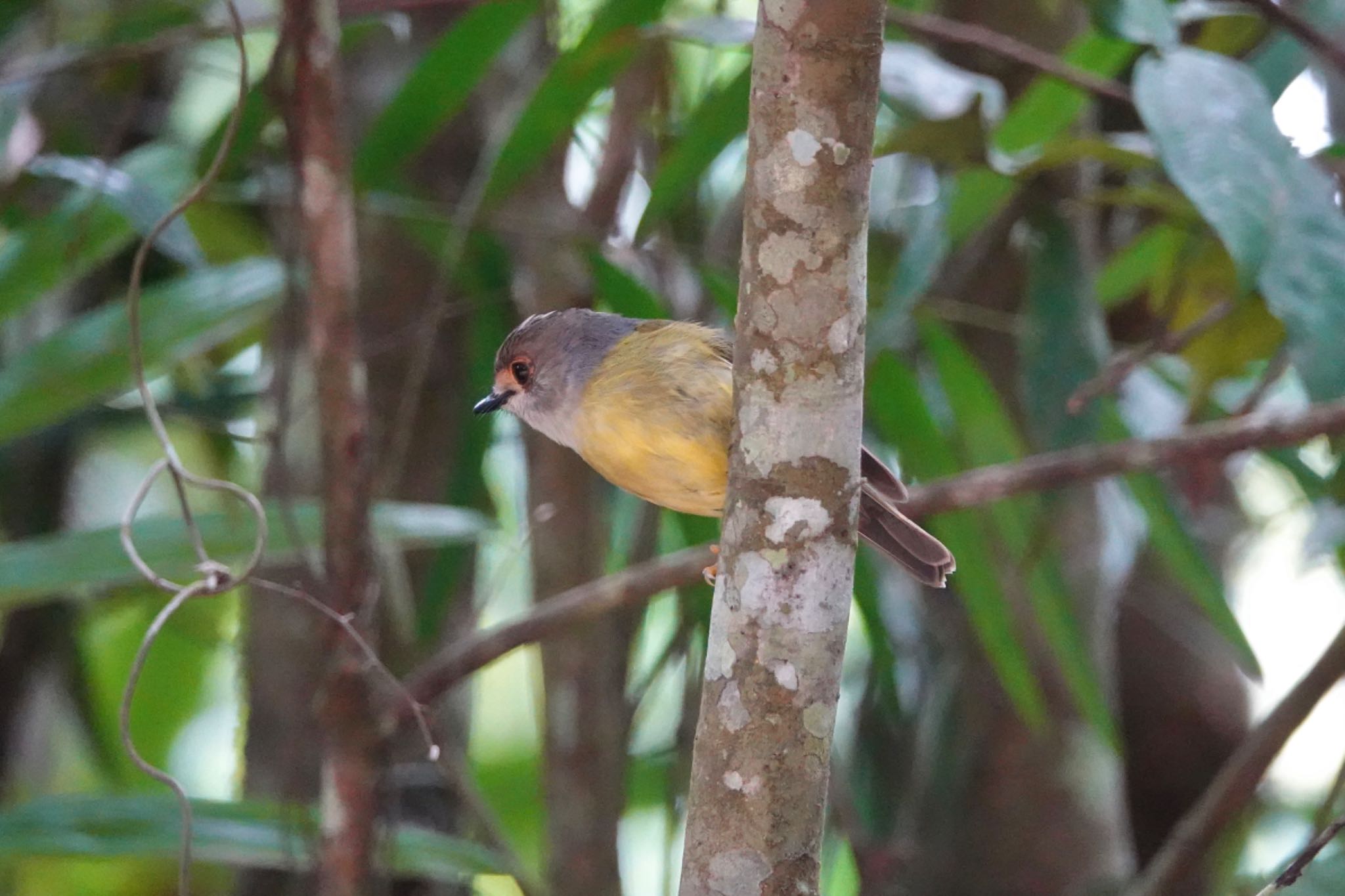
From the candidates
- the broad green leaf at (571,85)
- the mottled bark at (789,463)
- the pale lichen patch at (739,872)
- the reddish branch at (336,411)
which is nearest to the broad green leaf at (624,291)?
the broad green leaf at (571,85)

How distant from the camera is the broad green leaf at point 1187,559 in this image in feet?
9.66

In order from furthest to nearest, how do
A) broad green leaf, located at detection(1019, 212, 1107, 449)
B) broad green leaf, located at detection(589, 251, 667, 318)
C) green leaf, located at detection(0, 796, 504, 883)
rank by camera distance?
broad green leaf, located at detection(589, 251, 667, 318), broad green leaf, located at detection(1019, 212, 1107, 449), green leaf, located at detection(0, 796, 504, 883)

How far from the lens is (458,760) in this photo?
3.27 meters

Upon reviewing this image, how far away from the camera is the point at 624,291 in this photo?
3.23m

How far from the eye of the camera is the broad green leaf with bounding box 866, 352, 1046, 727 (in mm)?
3041

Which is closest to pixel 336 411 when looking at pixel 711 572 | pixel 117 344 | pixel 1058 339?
pixel 711 572

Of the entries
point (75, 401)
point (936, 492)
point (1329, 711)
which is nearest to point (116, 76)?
point (75, 401)

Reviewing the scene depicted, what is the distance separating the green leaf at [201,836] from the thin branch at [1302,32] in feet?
7.22

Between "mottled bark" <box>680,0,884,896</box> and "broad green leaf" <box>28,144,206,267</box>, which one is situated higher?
"broad green leaf" <box>28,144,206,267</box>

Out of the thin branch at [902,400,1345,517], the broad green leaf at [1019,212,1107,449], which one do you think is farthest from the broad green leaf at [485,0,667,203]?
the thin branch at [902,400,1345,517]

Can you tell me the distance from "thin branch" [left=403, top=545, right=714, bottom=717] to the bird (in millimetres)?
121

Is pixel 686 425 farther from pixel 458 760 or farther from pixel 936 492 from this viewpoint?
pixel 458 760

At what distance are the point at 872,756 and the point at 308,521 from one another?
2.09m

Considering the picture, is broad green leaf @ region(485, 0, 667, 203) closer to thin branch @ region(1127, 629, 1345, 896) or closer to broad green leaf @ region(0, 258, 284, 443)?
broad green leaf @ region(0, 258, 284, 443)
